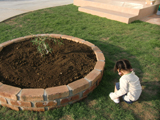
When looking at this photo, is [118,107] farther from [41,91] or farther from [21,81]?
[21,81]

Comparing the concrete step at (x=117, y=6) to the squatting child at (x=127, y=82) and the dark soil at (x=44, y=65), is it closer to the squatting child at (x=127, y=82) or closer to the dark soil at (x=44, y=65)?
the dark soil at (x=44, y=65)

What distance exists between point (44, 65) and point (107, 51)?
208 cm

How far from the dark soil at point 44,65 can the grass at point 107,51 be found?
478 mm

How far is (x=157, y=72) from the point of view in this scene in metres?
3.38

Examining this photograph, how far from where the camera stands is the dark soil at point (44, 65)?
8.49ft

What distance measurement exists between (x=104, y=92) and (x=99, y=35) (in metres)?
3.00

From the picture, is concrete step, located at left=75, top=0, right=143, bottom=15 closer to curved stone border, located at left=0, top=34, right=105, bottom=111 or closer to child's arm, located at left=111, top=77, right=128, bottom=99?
child's arm, located at left=111, top=77, right=128, bottom=99

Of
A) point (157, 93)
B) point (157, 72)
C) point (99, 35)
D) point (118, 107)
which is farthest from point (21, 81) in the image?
point (99, 35)

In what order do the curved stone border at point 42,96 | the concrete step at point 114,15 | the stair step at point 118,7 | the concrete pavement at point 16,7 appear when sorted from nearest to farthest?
the curved stone border at point 42,96
the concrete step at point 114,15
the stair step at point 118,7
the concrete pavement at point 16,7

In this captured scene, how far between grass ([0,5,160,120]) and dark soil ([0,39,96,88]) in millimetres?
478

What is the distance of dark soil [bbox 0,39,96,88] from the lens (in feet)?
8.49

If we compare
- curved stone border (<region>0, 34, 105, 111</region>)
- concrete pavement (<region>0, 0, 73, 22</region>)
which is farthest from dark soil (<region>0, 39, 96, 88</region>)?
concrete pavement (<region>0, 0, 73, 22</region>)

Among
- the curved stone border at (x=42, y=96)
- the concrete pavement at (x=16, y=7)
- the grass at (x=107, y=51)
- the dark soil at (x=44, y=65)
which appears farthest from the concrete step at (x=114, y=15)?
the curved stone border at (x=42, y=96)

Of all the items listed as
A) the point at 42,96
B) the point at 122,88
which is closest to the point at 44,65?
the point at 42,96
